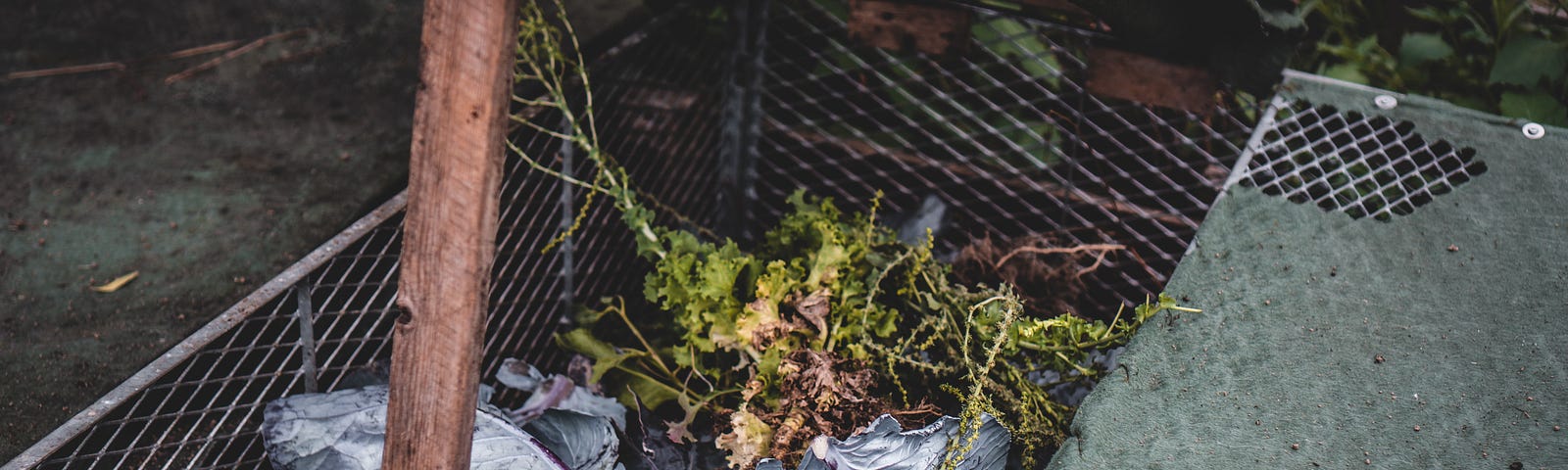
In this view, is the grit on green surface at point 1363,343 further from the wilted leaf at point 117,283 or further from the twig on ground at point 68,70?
the twig on ground at point 68,70

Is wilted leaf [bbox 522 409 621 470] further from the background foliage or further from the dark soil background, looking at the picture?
the background foliage

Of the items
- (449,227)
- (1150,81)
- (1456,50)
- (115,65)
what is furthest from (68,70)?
(1456,50)

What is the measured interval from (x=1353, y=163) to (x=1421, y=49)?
1.12 meters

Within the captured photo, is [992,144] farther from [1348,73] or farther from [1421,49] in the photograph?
[1421,49]

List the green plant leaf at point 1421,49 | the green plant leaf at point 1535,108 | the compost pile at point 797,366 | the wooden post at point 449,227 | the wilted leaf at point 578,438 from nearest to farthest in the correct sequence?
1. the wooden post at point 449,227
2. the compost pile at point 797,366
3. the wilted leaf at point 578,438
4. the green plant leaf at point 1535,108
5. the green plant leaf at point 1421,49

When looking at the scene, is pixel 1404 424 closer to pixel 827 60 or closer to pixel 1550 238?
pixel 1550 238

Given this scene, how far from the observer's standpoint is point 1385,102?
1867 mm

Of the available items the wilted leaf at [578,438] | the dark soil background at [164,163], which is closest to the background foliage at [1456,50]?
the wilted leaf at [578,438]

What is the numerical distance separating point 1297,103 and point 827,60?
1.11 metres

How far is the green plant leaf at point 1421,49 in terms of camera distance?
2.56 m

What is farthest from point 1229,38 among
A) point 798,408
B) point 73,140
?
point 73,140

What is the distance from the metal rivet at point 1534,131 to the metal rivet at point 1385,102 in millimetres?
213

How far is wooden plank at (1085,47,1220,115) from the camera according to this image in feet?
6.11

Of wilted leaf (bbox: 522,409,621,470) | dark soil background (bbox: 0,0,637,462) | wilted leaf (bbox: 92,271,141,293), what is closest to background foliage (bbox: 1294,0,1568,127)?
wilted leaf (bbox: 522,409,621,470)
